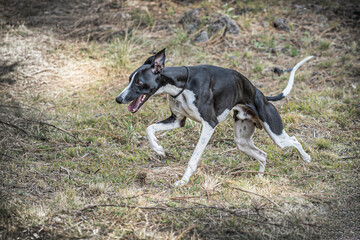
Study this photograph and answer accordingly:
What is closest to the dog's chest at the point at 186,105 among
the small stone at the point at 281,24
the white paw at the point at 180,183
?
the white paw at the point at 180,183

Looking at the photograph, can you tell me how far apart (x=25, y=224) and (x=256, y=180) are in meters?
2.58

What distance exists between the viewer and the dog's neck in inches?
166

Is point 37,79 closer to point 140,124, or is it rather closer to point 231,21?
point 140,124

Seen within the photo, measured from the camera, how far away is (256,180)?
460cm

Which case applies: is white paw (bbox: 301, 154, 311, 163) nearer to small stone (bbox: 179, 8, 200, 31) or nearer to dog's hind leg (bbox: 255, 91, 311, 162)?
dog's hind leg (bbox: 255, 91, 311, 162)

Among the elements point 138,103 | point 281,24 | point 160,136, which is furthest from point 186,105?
point 281,24

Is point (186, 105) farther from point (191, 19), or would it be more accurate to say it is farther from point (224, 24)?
point (191, 19)

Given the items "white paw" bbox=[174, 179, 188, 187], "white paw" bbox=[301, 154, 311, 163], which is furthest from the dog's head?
"white paw" bbox=[301, 154, 311, 163]

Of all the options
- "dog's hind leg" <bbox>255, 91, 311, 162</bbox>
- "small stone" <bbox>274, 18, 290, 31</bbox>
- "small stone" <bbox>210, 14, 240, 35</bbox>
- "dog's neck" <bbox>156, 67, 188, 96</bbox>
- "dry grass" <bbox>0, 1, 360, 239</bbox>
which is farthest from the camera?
"small stone" <bbox>274, 18, 290, 31</bbox>

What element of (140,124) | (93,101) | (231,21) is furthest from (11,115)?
(231,21)

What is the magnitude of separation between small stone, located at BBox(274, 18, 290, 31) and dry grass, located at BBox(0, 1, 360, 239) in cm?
17

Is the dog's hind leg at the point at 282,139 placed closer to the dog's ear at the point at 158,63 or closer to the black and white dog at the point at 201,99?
the black and white dog at the point at 201,99

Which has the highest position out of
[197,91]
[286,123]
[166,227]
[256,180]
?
[197,91]

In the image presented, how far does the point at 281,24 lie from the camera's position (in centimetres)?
971
